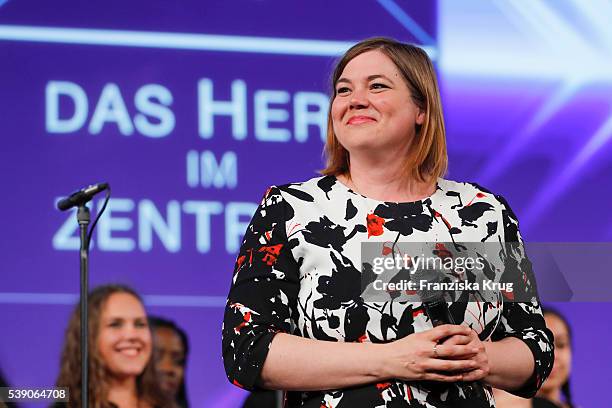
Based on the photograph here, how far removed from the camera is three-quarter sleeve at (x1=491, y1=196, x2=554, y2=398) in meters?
2.01

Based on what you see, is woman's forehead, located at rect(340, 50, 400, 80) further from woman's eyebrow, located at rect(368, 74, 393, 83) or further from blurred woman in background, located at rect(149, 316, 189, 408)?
blurred woman in background, located at rect(149, 316, 189, 408)

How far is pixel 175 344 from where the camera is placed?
4125mm

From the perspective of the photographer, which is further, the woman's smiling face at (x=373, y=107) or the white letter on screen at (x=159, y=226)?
the white letter on screen at (x=159, y=226)

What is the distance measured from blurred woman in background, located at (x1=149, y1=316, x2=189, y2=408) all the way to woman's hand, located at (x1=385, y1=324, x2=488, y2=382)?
2.39 meters

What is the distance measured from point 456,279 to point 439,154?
334mm

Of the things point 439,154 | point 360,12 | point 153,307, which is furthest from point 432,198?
point 360,12

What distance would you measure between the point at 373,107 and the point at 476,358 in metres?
0.57

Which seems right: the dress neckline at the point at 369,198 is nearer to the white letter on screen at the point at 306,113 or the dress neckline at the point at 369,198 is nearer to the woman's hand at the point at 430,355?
the woman's hand at the point at 430,355

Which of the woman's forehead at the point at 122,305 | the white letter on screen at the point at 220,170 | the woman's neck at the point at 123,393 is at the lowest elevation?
the woman's neck at the point at 123,393

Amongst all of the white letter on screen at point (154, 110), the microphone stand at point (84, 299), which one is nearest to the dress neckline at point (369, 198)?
the microphone stand at point (84, 299)

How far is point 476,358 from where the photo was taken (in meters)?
1.88

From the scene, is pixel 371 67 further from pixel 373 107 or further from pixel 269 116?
pixel 269 116

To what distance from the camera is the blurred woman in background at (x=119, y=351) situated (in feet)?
13.1

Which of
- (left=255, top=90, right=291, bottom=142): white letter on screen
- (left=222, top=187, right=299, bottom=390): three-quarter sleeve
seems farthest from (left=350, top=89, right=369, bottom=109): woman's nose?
(left=255, top=90, right=291, bottom=142): white letter on screen
